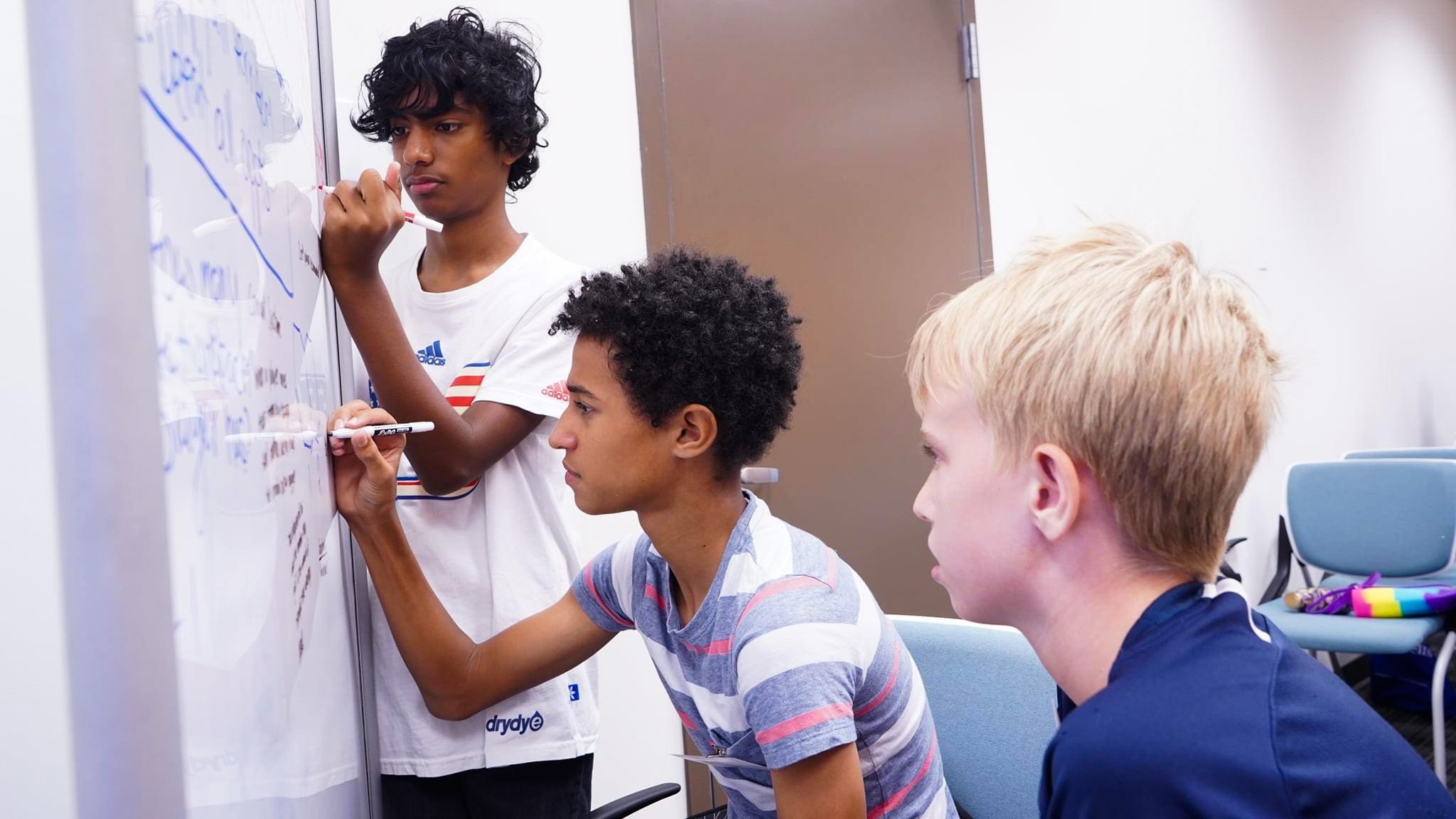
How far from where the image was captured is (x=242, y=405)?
21.0 inches

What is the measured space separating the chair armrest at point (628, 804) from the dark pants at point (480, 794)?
55 mm

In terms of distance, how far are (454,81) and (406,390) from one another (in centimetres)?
40

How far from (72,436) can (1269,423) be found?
26.5 inches

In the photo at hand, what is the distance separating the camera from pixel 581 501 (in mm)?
1084

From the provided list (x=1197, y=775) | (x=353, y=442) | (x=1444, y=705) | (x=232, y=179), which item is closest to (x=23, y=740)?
(x=232, y=179)

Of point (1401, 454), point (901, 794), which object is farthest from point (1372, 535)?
point (901, 794)

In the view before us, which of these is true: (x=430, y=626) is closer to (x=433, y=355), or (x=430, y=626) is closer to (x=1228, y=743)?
(x=433, y=355)

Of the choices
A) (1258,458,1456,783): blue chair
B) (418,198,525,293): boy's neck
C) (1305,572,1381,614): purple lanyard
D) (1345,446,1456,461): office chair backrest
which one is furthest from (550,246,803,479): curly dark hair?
(1345,446,1456,461): office chair backrest

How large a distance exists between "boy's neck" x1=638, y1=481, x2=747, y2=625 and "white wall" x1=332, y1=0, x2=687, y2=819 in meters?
0.77

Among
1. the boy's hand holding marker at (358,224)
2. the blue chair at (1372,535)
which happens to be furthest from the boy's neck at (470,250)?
the blue chair at (1372,535)

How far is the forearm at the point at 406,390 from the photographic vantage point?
935 mm

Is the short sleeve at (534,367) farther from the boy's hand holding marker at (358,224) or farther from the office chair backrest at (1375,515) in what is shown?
the office chair backrest at (1375,515)

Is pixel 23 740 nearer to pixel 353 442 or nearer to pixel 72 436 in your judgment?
pixel 72 436

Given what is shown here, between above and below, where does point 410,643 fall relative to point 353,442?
below
